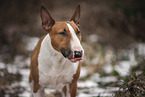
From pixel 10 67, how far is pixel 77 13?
2.65 m

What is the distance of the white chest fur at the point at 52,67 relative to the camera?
7.09 ft

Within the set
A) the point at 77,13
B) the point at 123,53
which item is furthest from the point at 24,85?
the point at 123,53

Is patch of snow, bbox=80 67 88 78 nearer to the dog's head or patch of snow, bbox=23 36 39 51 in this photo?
patch of snow, bbox=23 36 39 51

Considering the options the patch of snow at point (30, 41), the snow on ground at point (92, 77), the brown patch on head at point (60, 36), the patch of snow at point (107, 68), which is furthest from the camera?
the patch of snow at point (30, 41)

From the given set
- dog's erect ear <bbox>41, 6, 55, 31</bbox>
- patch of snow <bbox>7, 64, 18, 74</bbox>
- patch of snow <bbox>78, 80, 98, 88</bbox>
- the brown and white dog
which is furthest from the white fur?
patch of snow <bbox>7, 64, 18, 74</bbox>

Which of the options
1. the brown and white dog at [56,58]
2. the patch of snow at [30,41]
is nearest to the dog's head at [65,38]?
the brown and white dog at [56,58]

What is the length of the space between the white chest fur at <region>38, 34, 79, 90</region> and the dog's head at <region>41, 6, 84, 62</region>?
161 mm

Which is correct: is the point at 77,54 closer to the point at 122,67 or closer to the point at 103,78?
the point at 103,78

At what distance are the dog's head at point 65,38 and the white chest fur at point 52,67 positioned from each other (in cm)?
16

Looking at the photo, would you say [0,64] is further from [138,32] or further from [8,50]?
[138,32]

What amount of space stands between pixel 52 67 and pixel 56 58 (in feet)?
0.41

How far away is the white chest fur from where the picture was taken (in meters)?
2.16

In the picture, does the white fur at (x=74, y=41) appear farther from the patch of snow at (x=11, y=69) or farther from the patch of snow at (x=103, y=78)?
the patch of snow at (x=11, y=69)

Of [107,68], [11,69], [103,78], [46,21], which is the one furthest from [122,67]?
[46,21]
